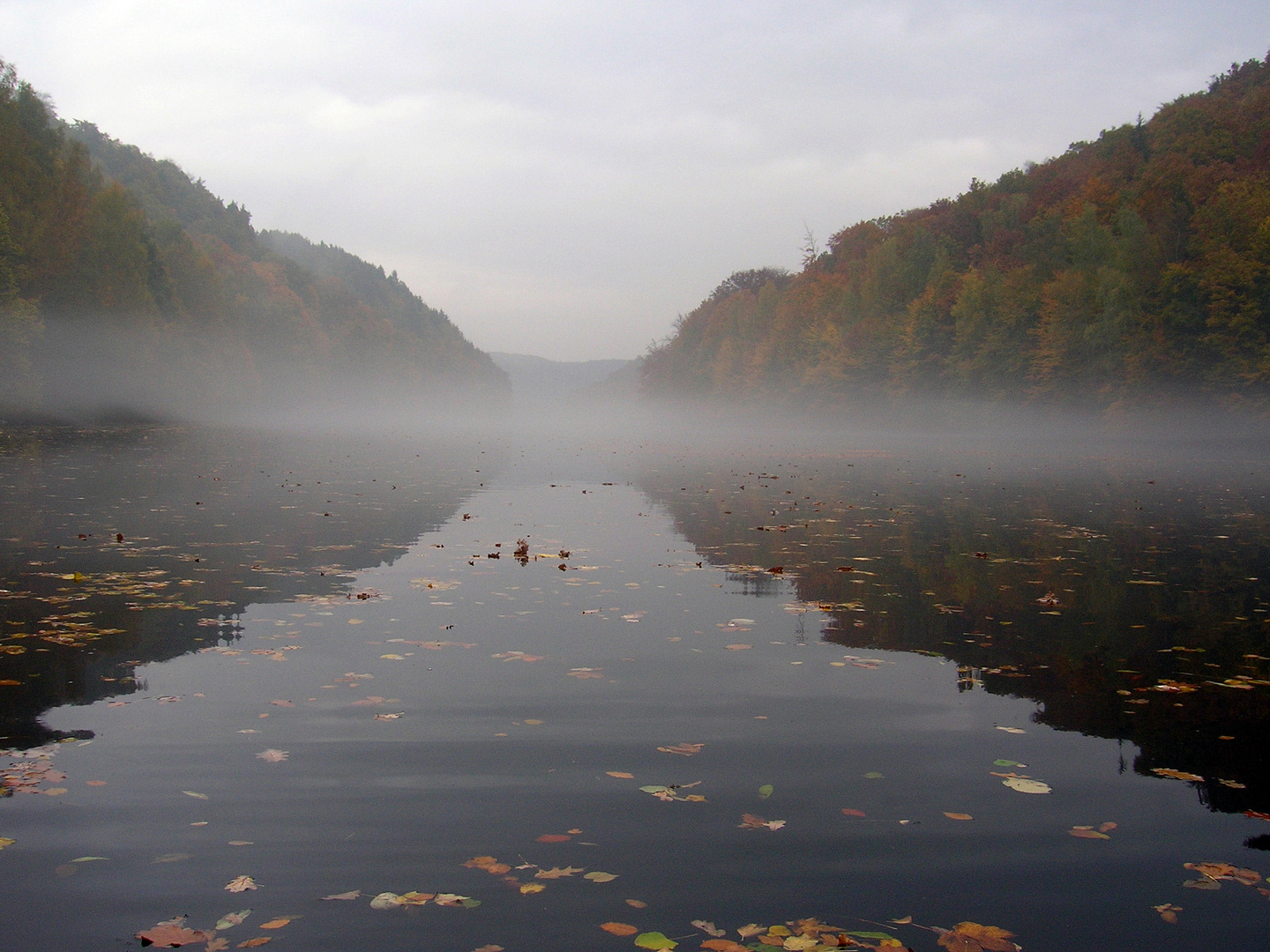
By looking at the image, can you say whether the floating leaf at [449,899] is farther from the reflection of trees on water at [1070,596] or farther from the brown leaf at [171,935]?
the reflection of trees on water at [1070,596]

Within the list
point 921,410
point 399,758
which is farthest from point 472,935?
point 921,410

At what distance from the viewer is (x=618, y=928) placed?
370cm

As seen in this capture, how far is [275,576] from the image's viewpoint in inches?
426

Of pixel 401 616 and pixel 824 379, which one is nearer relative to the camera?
pixel 401 616

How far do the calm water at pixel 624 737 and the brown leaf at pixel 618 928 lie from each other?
26mm

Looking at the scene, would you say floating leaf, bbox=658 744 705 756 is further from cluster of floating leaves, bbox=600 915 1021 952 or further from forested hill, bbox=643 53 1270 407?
forested hill, bbox=643 53 1270 407

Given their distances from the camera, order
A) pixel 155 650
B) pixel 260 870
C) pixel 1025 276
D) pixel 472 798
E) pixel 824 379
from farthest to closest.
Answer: pixel 824 379 < pixel 1025 276 < pixel 155 650 < pixel 472 798 < pixel 260 870

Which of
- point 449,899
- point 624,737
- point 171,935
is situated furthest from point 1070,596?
point 171,935

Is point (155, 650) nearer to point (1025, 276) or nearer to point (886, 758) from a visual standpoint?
point (886, 758)

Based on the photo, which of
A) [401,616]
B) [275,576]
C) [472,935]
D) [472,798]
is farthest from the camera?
[275,576]

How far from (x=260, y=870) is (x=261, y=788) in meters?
0.91

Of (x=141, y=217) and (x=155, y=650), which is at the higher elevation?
(x=141, y=217)

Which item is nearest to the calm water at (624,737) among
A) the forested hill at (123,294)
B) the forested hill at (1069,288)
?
the forested hill at (1069,288)

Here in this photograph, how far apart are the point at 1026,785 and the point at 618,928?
2.55m
